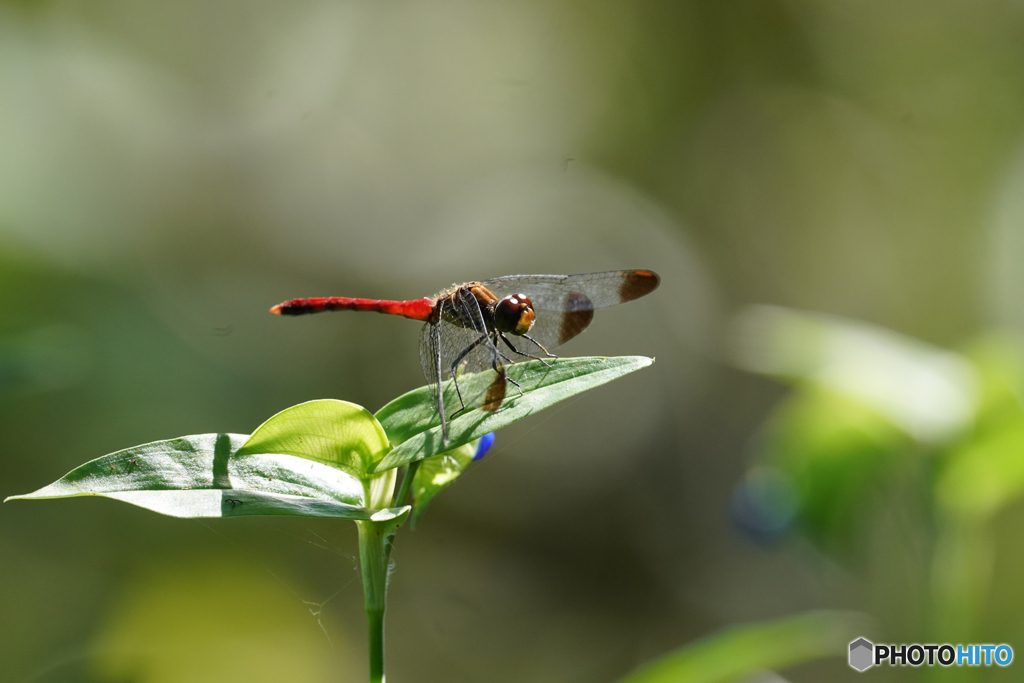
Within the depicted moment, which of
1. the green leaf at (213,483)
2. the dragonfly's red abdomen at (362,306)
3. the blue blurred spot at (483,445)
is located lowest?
the green leaf at (213,483)

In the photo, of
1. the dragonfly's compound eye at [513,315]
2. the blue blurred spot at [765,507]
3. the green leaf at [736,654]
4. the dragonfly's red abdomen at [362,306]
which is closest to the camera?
the green leaf at [736,654]

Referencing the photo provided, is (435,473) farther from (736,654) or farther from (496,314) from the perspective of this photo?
(736,654)

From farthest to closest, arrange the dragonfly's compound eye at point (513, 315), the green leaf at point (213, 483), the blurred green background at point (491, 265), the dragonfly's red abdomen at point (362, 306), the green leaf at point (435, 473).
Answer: the blurred green background at point (491, 265)
the dragonfly's red abdomen at point (362, 306)
the dragonfly's compound eye at point (513, 315)
the green leaf at point (435, 473)
the green leaf at point (213, 483)

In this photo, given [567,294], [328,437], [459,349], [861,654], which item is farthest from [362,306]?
[861,654]

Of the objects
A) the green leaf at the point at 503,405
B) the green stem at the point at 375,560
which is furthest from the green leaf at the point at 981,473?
the green stem at the point at 375,560

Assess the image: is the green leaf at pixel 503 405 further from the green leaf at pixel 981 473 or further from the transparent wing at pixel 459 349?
the green leaf at pixel 981 473
